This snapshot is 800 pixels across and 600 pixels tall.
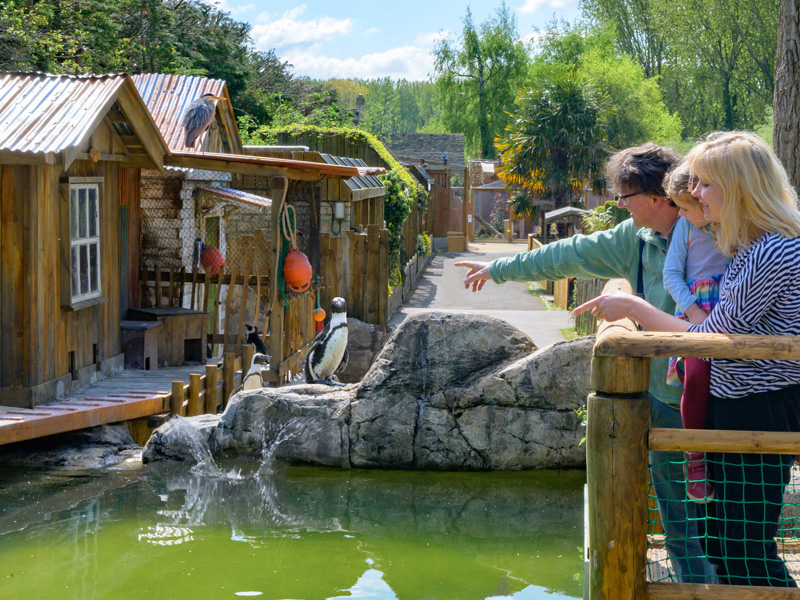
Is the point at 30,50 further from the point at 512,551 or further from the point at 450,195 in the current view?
the point at 450,195

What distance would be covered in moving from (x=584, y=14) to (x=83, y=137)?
2375 inches

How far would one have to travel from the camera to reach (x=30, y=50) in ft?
57.1

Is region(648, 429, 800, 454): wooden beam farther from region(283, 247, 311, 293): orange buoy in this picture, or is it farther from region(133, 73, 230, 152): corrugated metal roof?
region(133, 73, 230, 152): corrugated metal roof

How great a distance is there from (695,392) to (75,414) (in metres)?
6.20

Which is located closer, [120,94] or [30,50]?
[120,94]

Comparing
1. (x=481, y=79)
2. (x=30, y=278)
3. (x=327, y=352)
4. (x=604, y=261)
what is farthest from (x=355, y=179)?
(x=481, y=79)

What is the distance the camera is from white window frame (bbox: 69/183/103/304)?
863 cm

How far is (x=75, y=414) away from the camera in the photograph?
7668 mm

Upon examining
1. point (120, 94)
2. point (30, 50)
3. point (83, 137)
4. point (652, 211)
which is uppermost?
point (30, 50)

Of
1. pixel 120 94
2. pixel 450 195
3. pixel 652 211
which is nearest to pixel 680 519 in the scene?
pixel 652 211

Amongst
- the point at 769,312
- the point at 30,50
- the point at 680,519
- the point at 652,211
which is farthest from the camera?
the point at 30,50

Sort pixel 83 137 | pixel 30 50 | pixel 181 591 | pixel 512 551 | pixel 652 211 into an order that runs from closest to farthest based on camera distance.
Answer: pixel 652 211 < pixel 181 591 < pixel 512 551 < pixel 83 137 < pixel 30 50

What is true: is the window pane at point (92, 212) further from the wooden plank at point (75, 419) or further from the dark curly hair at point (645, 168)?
the dark curly hair at point (645, 168)

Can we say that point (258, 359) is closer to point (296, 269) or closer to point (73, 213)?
point (296, 269)
